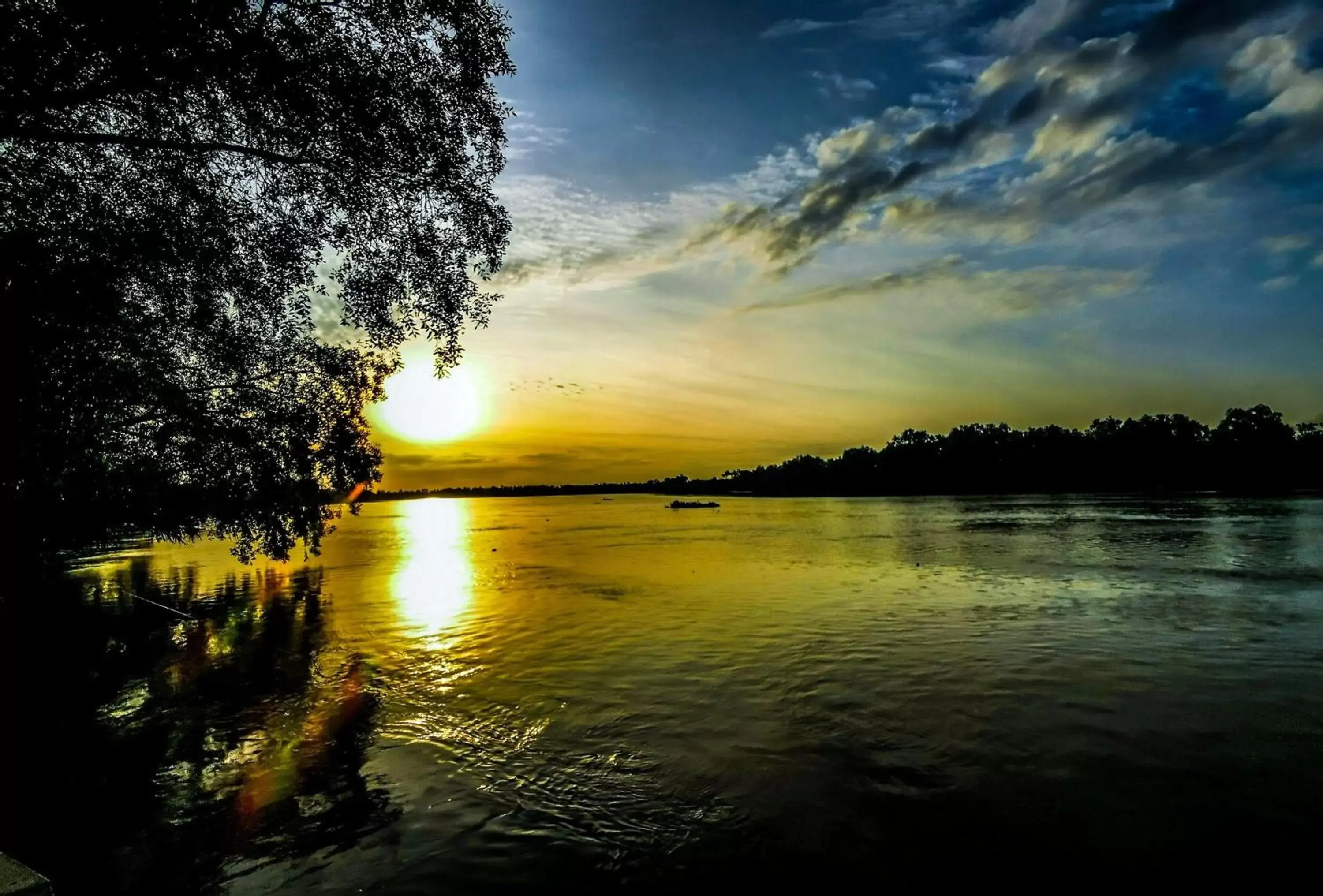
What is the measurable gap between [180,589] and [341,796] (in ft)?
131

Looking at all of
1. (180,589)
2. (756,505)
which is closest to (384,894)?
(180,589)

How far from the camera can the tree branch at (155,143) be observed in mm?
10523

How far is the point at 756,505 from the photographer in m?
192

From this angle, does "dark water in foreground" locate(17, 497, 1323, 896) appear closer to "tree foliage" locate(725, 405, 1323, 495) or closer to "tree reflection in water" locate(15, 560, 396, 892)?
"tree reflection in water" locate(15, 560, 396, 892)

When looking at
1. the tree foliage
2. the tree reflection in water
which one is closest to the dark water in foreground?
the tree reflection in water

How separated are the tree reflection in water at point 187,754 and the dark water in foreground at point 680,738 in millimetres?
75

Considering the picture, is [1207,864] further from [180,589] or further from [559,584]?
[180,589]

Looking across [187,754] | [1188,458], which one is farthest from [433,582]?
[1188,458]

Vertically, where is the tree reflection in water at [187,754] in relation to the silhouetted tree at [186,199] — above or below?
below

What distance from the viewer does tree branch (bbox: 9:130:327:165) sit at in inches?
414

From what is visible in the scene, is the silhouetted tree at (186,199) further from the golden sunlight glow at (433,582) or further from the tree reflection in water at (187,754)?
the golden sunlight glow at (433,582)

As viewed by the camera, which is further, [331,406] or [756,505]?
[756,505]

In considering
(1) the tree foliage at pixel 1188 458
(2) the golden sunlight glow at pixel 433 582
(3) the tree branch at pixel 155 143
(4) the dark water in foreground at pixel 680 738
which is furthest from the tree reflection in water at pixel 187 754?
(1) the tree foliage at pixel 1188 458

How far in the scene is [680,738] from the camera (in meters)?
12.2
